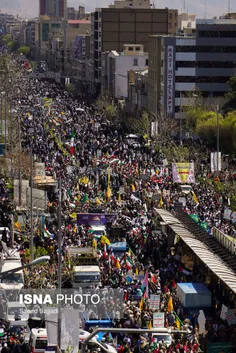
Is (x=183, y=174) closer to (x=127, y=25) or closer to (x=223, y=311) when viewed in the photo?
(x=223, y=311)

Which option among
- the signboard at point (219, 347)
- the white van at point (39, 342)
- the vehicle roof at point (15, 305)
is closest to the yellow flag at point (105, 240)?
the vehicle roof at point (15, 305)

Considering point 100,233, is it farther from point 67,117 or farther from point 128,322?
point 67,117

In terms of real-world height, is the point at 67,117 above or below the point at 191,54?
below

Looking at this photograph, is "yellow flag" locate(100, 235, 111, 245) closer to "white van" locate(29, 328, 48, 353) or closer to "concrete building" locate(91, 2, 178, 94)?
"white van" locate(29, 328, 48, 353)

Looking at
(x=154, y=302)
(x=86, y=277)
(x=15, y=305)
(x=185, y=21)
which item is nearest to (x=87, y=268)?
(x=86, y=277)

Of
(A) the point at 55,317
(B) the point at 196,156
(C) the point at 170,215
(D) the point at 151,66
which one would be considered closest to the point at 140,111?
(D) the point at 151,66

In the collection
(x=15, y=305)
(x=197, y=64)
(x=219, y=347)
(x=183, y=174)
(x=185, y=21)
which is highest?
(x=185, y=21)

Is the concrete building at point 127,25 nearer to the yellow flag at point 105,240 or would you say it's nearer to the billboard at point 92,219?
the billboard at point 92,219
